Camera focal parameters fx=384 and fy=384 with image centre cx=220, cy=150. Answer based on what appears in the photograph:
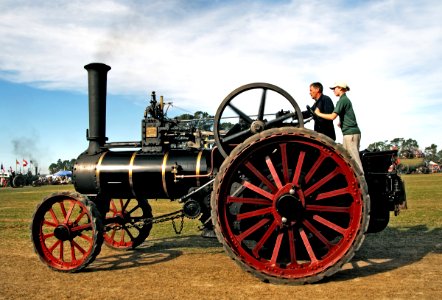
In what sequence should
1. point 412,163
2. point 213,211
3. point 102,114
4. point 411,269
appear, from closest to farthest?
point 213,211 → point 411,269 → point 102,114 → point 412,163

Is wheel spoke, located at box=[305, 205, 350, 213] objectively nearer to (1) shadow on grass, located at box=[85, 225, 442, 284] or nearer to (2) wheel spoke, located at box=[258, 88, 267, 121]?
(1) shadow on grass, located at box=[85, 225, 442, 284]

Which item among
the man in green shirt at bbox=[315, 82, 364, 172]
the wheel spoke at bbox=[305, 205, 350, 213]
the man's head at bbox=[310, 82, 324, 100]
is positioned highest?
the man's head at bbox=[310, 82, 324, 100]

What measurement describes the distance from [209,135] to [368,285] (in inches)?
163

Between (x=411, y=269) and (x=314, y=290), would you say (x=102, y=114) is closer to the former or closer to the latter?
(x=314, y=290)

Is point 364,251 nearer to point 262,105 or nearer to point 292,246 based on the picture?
point 292,246

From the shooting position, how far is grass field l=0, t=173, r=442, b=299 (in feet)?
14.4

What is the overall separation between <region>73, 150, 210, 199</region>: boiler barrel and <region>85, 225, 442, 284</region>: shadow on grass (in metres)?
1.09

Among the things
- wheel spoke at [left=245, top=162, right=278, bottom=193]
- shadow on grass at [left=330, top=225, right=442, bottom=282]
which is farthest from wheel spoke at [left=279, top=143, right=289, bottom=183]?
shadow on grass at [left=330, top=225, right=442, bottom=282]

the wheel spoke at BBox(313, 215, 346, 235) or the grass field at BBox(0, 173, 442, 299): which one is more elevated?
the wheel spoke at BBox(313, 215, 346, 235)

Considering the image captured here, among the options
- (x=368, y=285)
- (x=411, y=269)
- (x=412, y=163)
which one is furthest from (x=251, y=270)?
(x=412, y=163)

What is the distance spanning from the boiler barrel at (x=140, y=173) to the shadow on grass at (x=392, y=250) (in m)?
2.56

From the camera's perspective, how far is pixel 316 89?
5.89 m

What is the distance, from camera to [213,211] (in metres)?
4.73

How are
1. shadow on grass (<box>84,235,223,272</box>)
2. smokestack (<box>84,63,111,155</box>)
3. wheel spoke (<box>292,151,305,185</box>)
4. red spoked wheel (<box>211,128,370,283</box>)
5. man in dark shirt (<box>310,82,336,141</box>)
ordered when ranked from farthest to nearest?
smokestack (<box>84,63,111,155</box>) < shadow on grass (<box>84,235,223,272</box>) < man in dark shirt (<box>310,82,336,141</box>) < wheel spoke (<box>292,151,305,185</box>) < red spoked wheel (<box>211,128,370,283</box>)
